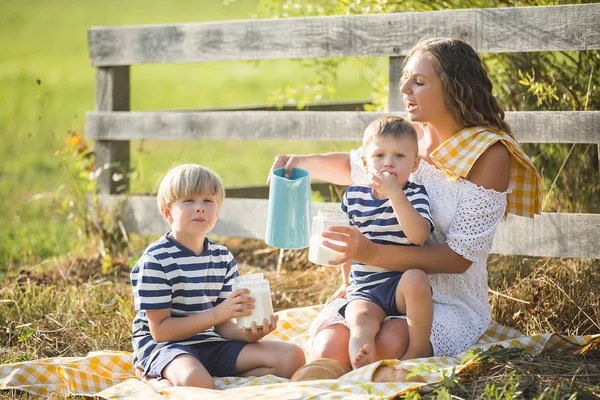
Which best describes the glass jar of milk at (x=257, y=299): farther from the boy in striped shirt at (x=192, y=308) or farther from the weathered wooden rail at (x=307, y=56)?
the weathered wooden rail at (x=307, y=56)

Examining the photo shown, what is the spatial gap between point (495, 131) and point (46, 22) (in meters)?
22.2

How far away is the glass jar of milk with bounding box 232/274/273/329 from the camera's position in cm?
287

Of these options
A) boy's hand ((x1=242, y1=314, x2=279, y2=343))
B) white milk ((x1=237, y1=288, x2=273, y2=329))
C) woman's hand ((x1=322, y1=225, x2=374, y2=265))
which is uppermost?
woman's hand ((x1=322, y1=225, x2=374, y2=265))

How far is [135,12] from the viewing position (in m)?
24.1

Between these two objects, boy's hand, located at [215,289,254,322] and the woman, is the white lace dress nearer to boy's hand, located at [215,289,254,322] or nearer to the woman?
the woman

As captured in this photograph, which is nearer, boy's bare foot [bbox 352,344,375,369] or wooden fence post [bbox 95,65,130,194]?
boy's bare foot [bbox 352,344,375,369]

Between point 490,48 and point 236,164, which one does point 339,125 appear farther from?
point 236,164

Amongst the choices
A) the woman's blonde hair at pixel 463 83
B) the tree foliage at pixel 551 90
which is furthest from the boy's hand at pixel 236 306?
the tree foliage at pixel 551 90

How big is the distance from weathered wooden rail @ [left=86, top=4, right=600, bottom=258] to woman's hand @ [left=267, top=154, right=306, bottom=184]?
93 cm

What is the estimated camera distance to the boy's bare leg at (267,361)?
2.99 meters

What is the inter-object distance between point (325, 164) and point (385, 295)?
75 cm

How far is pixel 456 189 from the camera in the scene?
314 centimetres

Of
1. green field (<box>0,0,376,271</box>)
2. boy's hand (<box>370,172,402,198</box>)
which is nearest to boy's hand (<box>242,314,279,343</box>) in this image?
boy's hand (<box>370,172,402,198</box>)

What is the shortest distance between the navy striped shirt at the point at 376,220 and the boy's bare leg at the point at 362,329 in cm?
12
